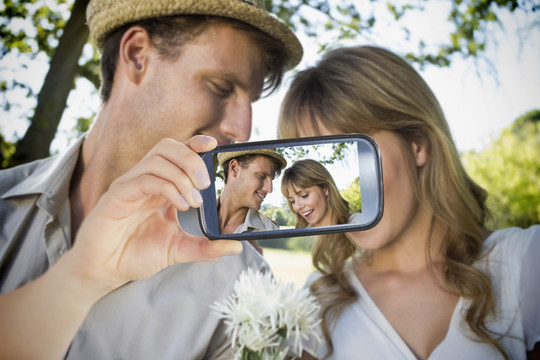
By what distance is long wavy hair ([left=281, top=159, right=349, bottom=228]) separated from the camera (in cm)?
70

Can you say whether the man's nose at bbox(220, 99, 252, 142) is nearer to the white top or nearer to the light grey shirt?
the light grey shirt

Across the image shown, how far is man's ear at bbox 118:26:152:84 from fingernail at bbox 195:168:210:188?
69 centimetres

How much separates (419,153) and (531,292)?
439mm

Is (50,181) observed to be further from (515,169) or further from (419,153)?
(515,169)

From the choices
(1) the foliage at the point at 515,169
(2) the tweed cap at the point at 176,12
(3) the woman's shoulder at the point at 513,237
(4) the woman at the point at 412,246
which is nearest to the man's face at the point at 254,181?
(4) the woman at the point at 412,246

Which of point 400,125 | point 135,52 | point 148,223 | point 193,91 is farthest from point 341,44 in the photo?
point 148,223

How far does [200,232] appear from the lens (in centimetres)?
78

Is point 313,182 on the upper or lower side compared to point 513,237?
upper

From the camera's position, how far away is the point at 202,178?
67 centimetres

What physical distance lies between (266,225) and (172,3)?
738mm

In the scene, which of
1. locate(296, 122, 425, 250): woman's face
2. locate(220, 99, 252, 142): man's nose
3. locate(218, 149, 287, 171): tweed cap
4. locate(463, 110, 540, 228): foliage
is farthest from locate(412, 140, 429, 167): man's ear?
locate(463, 110, 540, 228): foliage

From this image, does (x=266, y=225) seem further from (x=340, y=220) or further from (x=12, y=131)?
(x=12, y=131)

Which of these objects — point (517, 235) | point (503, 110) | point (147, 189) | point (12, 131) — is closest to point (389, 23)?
point (503, 110)

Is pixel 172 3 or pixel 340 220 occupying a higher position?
pixel 172 3
